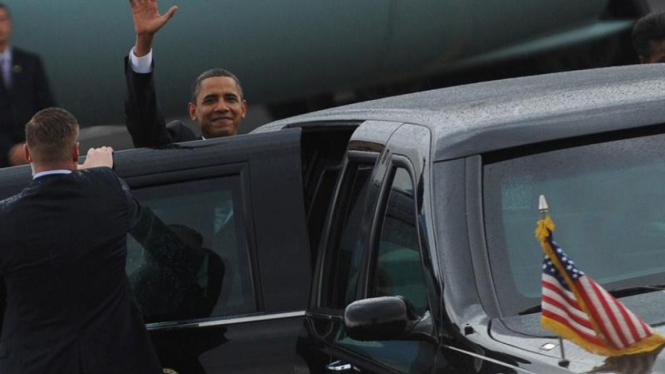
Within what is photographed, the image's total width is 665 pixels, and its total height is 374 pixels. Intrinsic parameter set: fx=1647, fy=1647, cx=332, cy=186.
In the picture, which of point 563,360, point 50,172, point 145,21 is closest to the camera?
point 563,360

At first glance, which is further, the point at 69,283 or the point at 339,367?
the point at 69,283

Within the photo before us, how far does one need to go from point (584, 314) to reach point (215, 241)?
2068 millimetres

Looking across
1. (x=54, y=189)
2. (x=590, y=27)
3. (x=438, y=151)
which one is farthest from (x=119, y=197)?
(x=590, y=27)

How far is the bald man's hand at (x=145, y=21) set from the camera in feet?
20.5

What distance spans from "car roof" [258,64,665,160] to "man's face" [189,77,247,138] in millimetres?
1816

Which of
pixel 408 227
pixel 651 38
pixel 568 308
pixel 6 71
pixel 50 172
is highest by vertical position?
pixel 6 71

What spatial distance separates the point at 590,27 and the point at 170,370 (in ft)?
22.8

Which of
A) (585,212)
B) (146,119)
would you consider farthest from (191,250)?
(585,212)

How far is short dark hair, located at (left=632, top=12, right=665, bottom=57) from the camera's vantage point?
7.28m

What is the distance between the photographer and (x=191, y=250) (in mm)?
5426

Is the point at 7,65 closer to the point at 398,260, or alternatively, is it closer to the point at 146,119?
the point at 146,119

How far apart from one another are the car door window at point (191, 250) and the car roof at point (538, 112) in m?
0.66

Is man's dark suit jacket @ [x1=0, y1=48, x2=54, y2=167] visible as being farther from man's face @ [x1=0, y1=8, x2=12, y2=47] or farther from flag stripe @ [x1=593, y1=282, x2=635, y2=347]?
flag stripe @ [x1=593, y1=282, x2=635, y2=347]

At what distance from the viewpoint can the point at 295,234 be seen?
5363mm
